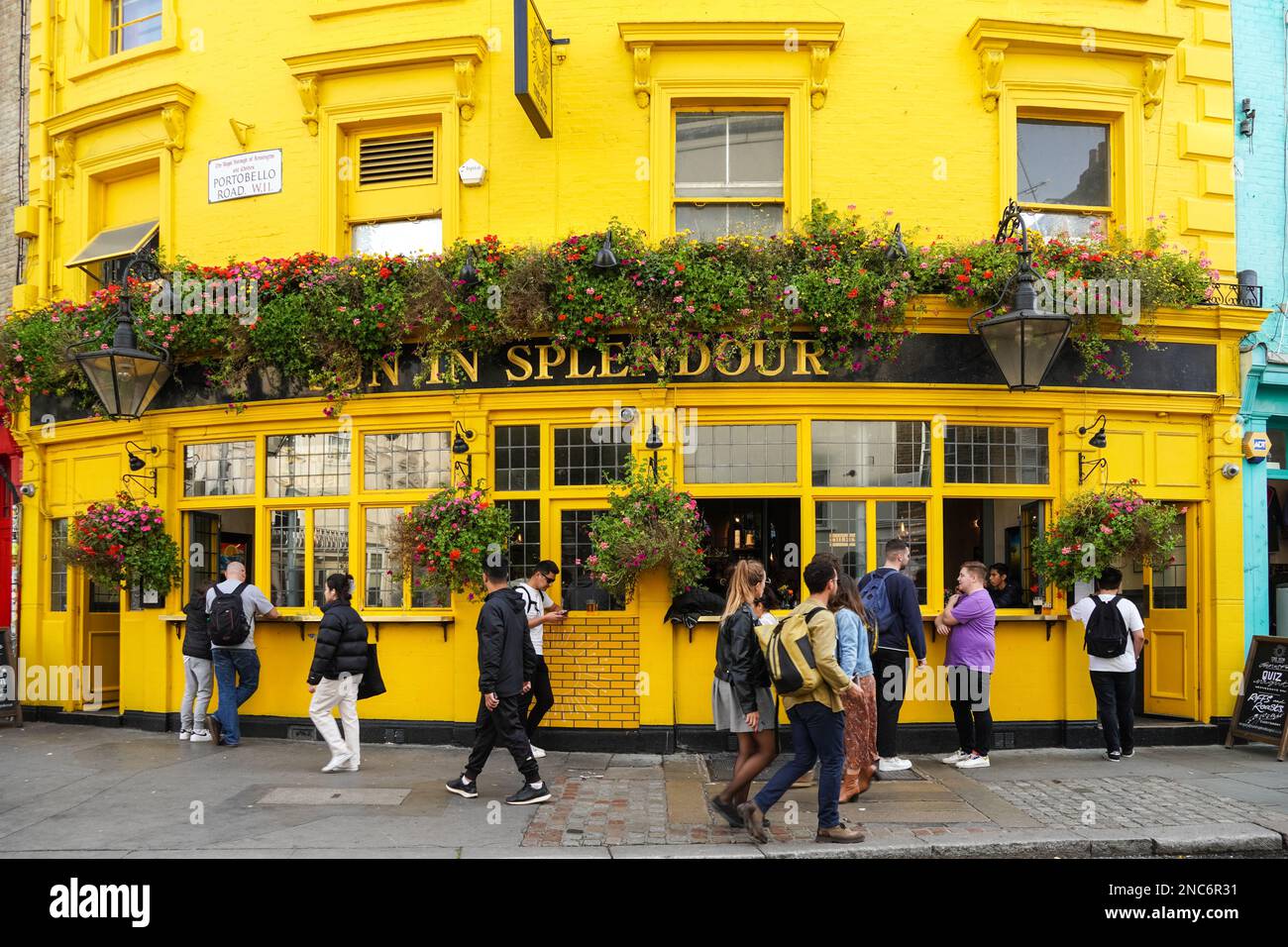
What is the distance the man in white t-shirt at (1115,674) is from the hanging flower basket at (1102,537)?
8.9 inches

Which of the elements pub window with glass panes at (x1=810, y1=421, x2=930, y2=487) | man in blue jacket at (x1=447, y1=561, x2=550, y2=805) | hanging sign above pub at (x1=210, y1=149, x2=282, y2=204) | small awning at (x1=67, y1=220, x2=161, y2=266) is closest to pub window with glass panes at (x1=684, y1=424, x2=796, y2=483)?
pub window with glass panes at (x1=810, y1=421, x2=930, y2=487)

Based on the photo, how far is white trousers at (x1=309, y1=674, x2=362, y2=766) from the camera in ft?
31.7

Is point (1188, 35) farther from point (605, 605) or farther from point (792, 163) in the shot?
point (605, 605)

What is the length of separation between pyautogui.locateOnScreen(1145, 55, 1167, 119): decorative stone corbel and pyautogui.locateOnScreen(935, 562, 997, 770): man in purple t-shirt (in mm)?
5425

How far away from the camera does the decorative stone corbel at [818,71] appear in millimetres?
11023

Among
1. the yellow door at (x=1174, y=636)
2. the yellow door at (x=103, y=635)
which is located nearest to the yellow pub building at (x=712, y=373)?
the yellow door at (x=1174, y=636)

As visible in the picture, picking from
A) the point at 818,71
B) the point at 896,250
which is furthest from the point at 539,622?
the point at 818,71

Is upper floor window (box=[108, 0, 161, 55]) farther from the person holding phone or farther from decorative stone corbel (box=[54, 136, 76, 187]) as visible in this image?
the person holding phone

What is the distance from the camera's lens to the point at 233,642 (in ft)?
35.7

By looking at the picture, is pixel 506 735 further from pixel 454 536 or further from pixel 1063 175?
pixel 1063 175

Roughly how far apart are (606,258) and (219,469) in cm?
524

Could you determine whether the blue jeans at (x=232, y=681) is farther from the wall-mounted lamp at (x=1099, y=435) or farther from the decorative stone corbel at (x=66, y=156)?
the wall-mounted lamp at (x=1099, y=435)

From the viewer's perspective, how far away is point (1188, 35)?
11586mm
